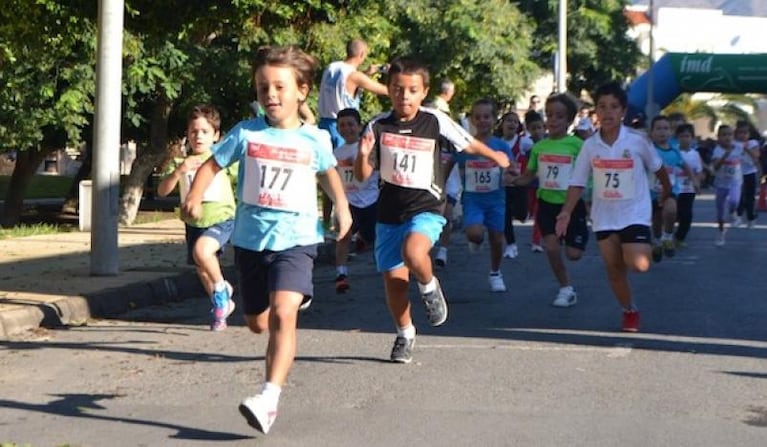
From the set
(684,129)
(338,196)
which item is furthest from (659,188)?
(338,196)

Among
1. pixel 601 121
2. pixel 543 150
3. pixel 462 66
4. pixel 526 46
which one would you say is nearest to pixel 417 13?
pixel 462 66

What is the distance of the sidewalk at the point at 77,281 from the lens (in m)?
11.3

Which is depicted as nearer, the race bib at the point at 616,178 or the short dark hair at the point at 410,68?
the short dark hair at the point at 410,68

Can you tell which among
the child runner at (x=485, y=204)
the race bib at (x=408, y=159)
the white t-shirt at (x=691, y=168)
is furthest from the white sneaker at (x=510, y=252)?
the race bib at (x=408, y=159)

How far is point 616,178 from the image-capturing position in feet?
34.8

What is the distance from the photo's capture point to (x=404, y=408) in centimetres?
746

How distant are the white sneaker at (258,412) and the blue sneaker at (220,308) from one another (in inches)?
157

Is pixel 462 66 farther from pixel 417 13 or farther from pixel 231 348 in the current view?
pixel 231 348

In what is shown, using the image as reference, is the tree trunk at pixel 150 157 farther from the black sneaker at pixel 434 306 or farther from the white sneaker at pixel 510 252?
the black sneaker at pixel 434 306

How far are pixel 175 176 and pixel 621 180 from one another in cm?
320

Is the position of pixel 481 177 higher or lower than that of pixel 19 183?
higher

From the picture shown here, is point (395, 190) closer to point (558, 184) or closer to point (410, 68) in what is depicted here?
point (410, 68)

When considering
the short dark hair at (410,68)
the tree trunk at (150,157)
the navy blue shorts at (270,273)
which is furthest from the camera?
the tree trunk at (150,157)

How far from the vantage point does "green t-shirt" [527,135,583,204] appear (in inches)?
507
